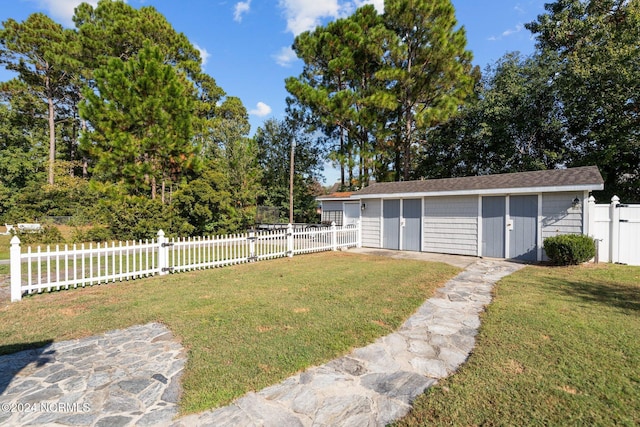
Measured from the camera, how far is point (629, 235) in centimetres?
809

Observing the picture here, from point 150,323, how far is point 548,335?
193 inches

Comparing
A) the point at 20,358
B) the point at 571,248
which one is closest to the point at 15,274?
the point at 20,358

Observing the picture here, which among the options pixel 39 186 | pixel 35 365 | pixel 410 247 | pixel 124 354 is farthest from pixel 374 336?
pixel 39 186

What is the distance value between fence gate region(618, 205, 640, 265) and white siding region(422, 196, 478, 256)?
11.1ft

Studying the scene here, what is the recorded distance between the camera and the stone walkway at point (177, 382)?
2281 mm

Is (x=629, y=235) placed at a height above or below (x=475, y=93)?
below

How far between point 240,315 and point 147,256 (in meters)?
3.70

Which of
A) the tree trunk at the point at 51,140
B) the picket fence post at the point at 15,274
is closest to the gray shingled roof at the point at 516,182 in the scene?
the picket fence post at the point at 15,274

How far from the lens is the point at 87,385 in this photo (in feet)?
8.86

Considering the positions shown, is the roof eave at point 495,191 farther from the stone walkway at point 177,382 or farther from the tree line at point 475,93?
the tree line at point 475,93

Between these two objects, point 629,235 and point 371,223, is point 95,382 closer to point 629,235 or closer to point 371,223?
point 371,223

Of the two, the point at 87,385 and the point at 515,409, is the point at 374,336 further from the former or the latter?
the point at 87,385

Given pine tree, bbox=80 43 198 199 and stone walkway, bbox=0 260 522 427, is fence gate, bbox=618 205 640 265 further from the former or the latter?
pine tree, bbox=80 43 198 199

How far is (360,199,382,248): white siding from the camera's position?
12.3m
